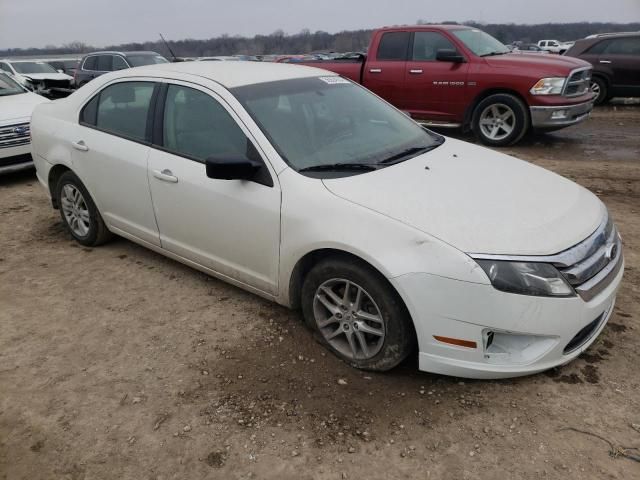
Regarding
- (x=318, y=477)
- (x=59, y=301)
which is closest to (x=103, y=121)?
(x=59, y=301)

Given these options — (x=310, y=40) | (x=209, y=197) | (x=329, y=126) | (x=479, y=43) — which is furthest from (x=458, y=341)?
(x=310, y=40)

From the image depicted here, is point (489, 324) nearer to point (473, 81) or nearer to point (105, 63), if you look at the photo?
point (473, 81)

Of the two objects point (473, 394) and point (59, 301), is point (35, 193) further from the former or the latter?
point (473, 394)

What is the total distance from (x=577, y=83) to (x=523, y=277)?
7112 millimetres

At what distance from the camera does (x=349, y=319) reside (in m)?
2.93

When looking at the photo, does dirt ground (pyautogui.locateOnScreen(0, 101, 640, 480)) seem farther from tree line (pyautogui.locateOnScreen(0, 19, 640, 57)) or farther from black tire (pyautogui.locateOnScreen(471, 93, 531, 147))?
tree line (pyautogui.locateOnScreen(0, 19, 640, 57))

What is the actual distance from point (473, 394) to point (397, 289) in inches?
28.4

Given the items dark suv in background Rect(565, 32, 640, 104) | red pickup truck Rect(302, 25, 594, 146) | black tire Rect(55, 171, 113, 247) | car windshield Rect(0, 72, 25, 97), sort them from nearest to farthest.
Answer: black tire Rect(55, 171, 113, 247) → car windshield Rect(0, 72, 25, 97) → red pickup truck Rect(302, 25, 594, 146) → dark suv in background Rect(565, 32, 640, 104)

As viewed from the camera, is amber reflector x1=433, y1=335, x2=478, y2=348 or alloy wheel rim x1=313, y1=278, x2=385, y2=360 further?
alloy wheel rim x1=313, y1=278, x2=385, y2=360

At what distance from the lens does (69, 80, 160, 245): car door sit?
12.6ft

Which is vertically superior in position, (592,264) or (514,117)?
(592,264)

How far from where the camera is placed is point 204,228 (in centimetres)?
349

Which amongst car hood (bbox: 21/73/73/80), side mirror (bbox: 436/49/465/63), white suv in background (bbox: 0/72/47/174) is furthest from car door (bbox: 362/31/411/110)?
car hood (bbox: 21/73/73/80)

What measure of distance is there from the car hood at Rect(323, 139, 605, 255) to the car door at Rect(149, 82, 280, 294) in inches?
21.2
